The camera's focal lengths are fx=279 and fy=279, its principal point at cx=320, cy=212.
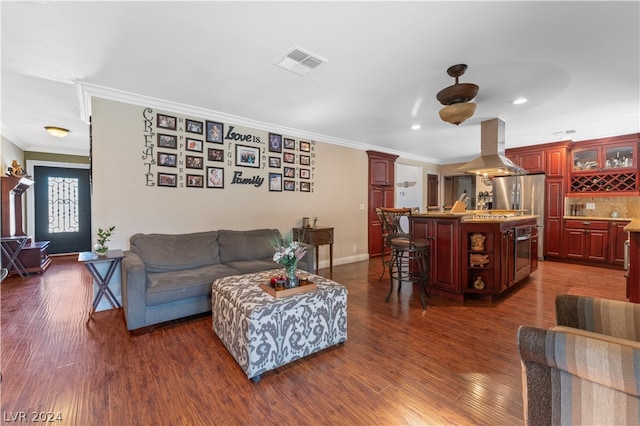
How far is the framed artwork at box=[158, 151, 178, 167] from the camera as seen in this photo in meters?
3.51

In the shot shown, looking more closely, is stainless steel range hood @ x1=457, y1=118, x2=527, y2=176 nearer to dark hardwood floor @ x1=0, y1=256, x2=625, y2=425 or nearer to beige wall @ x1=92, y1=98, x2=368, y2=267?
dark hardwood floor @ x1=0, y1=256, x2=625, y2=425

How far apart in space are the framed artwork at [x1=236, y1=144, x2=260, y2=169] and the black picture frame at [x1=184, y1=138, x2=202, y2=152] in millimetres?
532

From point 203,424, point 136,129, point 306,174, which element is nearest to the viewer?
point 203,424

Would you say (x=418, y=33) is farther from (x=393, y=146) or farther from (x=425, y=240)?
(x=393, y=146)

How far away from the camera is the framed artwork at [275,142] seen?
449cm

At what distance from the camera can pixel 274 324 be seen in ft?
6.47

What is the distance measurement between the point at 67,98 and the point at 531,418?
5.02 m

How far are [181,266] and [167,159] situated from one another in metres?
1.39

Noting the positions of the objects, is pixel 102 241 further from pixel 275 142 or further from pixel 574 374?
pixel 574 374

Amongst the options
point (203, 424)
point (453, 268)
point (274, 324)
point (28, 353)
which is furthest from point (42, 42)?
point (453, 268)

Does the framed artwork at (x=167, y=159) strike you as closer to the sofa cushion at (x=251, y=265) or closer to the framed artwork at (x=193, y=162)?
the framed artwork at (x=193, y=162)

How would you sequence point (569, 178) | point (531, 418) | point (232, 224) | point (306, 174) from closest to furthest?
point (531, 418), point (232, 224), point (306, 174), point (569, 178)

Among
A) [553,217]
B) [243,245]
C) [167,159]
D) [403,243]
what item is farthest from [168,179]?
[553,217]

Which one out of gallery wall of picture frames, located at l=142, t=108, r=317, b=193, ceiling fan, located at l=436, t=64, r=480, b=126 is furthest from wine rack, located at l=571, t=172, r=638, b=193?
gallery wall of picture frames, located at l=142, t=108, r=317, b=193
